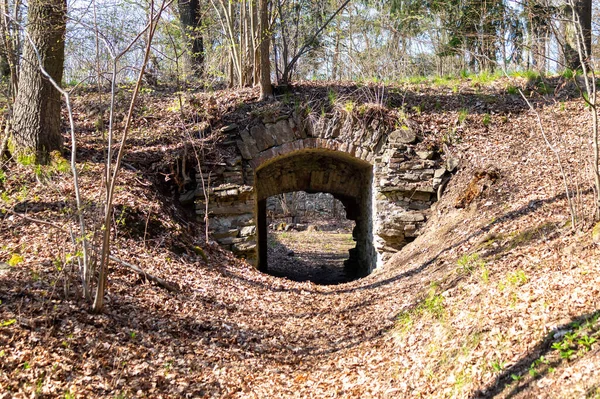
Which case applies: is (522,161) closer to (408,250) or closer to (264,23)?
(408,250)

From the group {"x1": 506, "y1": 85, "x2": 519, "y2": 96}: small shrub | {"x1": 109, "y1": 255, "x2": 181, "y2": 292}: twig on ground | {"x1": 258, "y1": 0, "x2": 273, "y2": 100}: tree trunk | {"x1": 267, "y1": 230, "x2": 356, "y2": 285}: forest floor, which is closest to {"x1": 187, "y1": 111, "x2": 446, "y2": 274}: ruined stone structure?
{"x1": 258, "y1": 0, "x2": 273, "y2": 100}: tree trunk

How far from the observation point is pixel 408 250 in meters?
8.16

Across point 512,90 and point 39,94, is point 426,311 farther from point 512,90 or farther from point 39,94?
point 512,90

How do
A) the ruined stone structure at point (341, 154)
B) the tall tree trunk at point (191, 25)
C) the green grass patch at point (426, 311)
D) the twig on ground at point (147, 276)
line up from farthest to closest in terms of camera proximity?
the tall tree trunk at point (191, 25)
the ruined stone structure at point (341, 154)
the twig on ground at point (147, 276)
the green grass patch at point (426, 311)

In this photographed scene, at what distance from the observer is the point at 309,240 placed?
1708 centimetres

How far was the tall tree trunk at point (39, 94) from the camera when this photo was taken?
6.71 m

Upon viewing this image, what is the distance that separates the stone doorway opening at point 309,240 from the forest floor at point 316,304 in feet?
13.3

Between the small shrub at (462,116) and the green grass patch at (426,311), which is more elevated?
the small shrub at (462,116)

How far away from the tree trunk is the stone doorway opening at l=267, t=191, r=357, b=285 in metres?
4.60

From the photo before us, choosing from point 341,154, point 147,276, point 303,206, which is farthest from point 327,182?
point 303,206

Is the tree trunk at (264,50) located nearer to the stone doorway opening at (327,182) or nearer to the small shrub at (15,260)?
the stone doorway opening at (327,182)

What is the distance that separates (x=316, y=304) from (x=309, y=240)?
10653 millimetres

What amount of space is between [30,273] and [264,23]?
6.48m

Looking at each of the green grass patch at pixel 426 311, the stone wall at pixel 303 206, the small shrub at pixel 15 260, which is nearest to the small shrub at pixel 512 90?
the green grass patch at pixel 426 311
